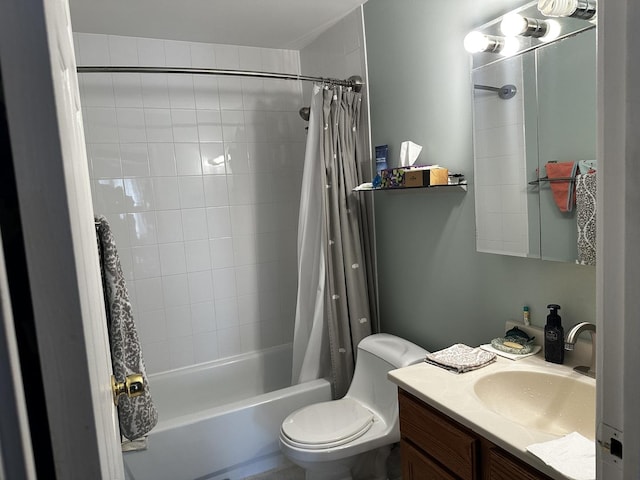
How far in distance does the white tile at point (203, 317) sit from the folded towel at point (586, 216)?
7.28ft

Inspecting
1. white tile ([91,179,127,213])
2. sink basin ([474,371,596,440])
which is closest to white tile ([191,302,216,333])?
white tile ([91,179,127,213])

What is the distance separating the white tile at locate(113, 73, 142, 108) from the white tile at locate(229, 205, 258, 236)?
0.85 meters

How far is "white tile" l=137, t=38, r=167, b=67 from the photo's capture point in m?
2.72

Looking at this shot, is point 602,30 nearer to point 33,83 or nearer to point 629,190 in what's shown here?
point 629,190

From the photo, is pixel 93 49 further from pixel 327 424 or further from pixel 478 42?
pixel 327 424

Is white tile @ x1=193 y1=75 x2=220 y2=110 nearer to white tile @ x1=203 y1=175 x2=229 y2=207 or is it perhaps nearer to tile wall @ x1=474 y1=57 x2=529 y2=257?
white tile @ x1=203 y1=175 x2=229 y2=207

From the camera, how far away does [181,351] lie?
116 inches

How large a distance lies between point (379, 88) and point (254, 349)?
1888mm

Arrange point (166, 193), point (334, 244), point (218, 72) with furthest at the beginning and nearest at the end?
point (166, 193) → point (334, 244) → point (218, 72)

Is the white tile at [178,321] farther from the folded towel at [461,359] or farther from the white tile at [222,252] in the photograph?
the folded towel at [461,359]

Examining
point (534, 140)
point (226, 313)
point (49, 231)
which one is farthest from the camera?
point (226, 313)

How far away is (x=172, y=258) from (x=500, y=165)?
2006 millimetres

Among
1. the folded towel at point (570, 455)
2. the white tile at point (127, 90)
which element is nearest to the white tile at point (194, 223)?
the white tile at point (127, 90)

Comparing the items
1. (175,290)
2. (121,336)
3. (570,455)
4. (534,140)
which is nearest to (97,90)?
(175,290)
